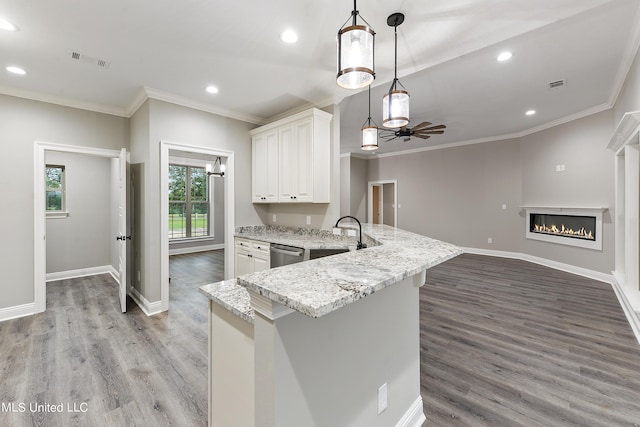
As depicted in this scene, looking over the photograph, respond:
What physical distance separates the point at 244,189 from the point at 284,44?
2357 mm

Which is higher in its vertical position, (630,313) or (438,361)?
(630,313)

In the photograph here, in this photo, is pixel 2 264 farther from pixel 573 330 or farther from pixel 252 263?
pixel 573 330

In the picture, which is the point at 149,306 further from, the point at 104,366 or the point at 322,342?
the point at 322,342

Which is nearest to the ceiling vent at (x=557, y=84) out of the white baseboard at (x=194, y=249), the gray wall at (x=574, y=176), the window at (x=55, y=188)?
the gray wall at (x=574, y=176)

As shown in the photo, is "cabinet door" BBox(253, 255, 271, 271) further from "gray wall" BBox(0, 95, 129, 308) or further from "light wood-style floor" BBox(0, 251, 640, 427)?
"gray wall" BBox(0, 95, 129, 308)

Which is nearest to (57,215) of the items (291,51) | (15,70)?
(15,70)

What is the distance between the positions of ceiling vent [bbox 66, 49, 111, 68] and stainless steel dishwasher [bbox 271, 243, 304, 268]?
257 centimetres

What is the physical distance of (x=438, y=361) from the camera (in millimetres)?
2326

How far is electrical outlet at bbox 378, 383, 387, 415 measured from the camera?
4.40 feet

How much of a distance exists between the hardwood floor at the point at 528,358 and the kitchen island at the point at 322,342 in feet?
1.89

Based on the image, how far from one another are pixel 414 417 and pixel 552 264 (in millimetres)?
5654

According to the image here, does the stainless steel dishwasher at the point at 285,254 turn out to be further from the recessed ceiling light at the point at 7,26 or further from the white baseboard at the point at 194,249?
the white baseboard at the point at 194,249

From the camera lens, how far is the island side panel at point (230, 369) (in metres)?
1.12

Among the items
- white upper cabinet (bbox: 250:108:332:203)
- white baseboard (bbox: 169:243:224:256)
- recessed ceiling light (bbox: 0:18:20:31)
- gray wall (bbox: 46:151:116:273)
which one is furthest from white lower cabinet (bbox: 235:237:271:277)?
white baseboard (bbox: 169:243:224:256)
